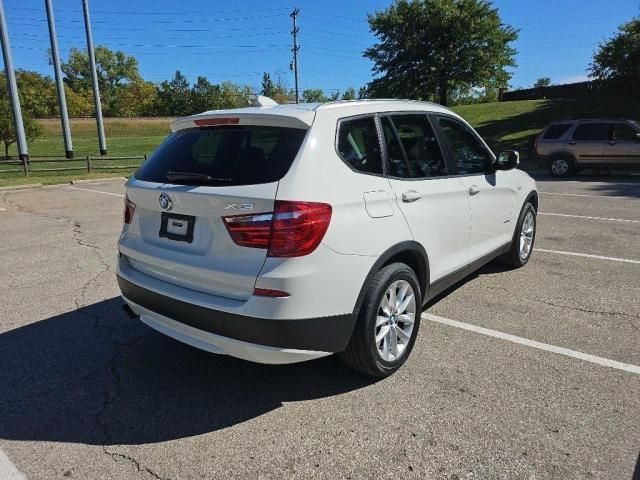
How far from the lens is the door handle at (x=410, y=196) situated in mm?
3289

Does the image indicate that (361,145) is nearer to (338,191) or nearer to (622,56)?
(338,191)

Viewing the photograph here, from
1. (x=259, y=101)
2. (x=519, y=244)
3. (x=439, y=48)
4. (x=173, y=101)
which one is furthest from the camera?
(x=173, y=101)

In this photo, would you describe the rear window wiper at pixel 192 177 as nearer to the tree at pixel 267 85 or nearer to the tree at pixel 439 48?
the tree at pixel 439 48

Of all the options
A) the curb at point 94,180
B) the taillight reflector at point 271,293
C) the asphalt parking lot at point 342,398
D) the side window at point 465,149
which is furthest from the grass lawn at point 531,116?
the taillight reflector at point 271,293

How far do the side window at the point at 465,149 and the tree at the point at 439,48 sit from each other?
116ft

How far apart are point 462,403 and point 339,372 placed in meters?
0.84

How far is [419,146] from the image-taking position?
3.72 metres

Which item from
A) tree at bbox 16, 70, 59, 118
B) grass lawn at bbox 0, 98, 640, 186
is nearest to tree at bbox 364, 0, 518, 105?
grass lawn at bbox 0, 98, 640, 186

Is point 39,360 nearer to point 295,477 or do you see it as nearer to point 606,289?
point 295,477

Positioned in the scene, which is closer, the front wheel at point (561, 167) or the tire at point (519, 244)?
the tire at point (519, 244)

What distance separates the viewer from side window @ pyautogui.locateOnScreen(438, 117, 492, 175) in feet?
13.6

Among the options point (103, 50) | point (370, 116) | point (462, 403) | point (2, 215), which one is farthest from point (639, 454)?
point (103, 50)

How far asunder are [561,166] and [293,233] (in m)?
15.1

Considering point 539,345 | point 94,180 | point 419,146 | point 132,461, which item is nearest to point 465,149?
point 419,146
